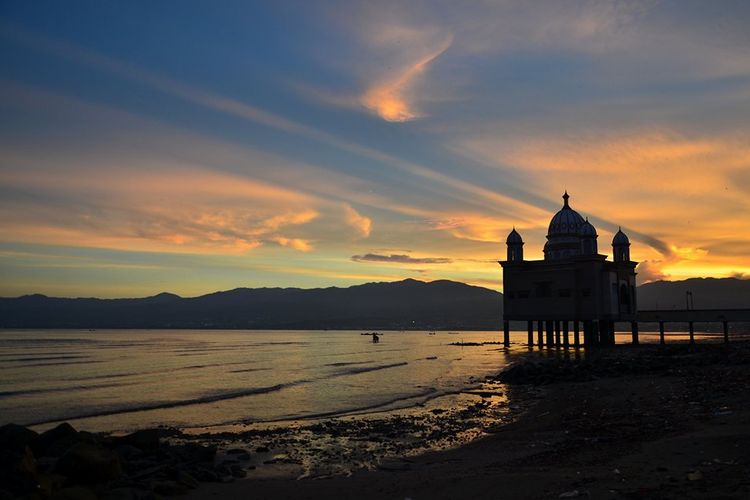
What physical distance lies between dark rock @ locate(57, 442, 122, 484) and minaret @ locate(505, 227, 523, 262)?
68.2 metres

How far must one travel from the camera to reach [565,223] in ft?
261

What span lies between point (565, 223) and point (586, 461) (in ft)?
227

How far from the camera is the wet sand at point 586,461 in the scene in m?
11.6

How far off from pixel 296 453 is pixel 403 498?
24.7 feet

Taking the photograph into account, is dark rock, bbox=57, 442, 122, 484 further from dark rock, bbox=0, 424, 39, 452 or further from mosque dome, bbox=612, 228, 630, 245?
mosque dome, bbox=612, 228, 630, 245

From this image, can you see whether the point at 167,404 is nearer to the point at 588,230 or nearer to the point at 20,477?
the point at 20,477

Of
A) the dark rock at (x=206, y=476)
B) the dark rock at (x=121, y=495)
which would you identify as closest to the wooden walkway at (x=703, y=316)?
the dark rock at (x=206, y=476)

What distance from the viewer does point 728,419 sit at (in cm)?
1755

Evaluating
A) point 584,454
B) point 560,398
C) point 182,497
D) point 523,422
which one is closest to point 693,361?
point 560,398

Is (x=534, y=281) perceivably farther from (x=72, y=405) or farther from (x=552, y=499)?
(x=552, y=499)

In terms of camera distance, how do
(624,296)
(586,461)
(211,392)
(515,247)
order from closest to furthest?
1. (586,461)
2. (211,392)
3. (624,296)
4. (515,247)

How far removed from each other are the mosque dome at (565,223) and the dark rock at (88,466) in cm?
7239

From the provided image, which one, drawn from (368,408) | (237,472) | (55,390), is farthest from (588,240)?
(237,472)

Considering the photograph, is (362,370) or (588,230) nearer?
(362,370)
